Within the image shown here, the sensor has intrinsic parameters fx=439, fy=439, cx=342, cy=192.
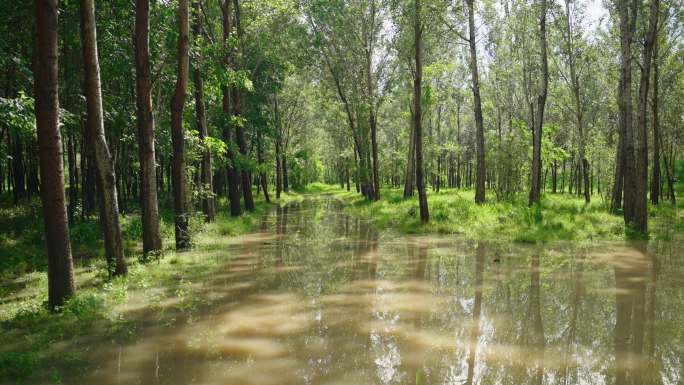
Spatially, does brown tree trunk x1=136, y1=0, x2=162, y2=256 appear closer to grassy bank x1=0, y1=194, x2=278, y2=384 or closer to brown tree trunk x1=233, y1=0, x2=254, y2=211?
grassy bank x1=0, y1=194, x2=278, y2=384

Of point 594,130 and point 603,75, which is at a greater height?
point 603,75

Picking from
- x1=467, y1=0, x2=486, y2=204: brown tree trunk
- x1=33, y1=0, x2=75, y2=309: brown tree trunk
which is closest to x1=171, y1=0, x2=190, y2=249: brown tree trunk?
x1=33, y1=0, x2=75, y2=309: brown tree trunk

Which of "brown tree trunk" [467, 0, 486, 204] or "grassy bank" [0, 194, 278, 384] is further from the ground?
"brown tree trunk" [467, 0, 486, 204]

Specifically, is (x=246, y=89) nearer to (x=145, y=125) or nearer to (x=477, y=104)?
(x=477, y=104)

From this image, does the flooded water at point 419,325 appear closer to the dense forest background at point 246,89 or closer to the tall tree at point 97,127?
the tall tree at point 97,127

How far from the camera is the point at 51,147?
7.14m

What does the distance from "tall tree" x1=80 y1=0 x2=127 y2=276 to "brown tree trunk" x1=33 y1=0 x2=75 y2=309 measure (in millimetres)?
1646

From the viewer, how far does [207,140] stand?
49.5 ft

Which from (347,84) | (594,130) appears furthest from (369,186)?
(594,130)

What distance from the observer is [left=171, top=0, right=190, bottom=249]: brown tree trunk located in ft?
42.8

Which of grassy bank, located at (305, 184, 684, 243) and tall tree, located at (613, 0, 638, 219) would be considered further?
tall tree, located at (613, 0, 638, 219)

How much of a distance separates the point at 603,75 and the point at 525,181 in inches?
446

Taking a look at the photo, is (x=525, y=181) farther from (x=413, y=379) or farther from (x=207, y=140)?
(x=413, y=379)

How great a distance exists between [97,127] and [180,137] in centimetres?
452
